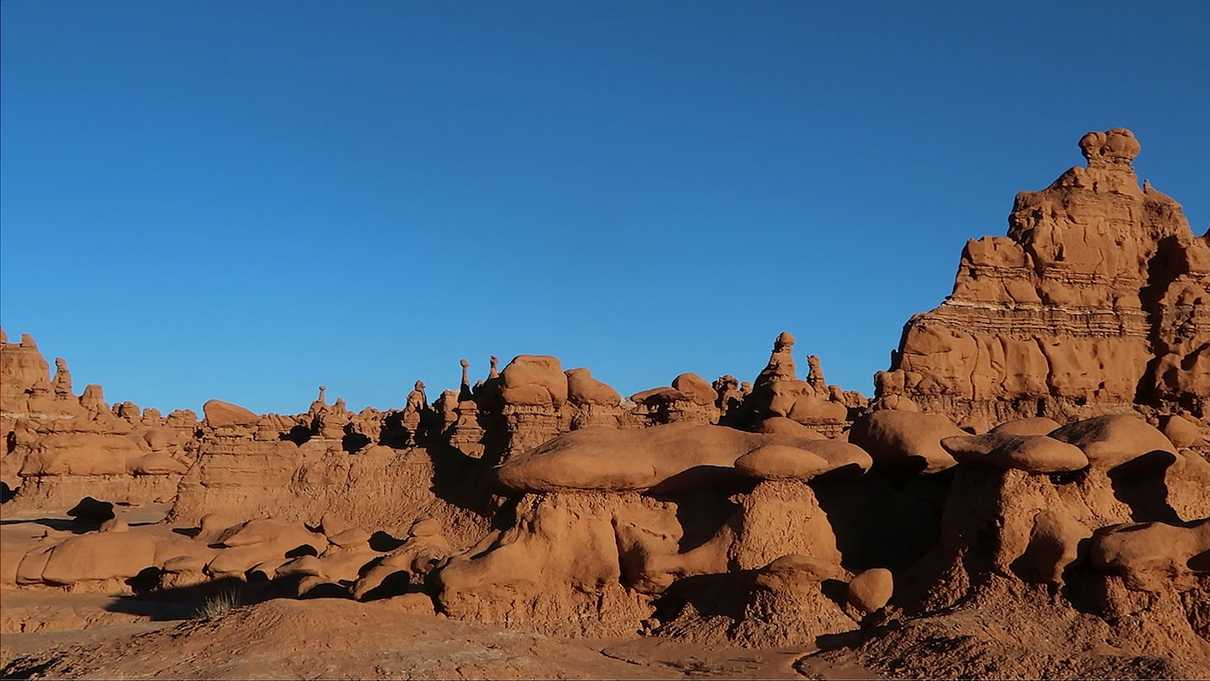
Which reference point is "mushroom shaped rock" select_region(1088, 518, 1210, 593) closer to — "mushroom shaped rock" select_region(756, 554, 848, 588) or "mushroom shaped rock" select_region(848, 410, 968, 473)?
"mushroom shaped rock" select_region(756, 554, 848, 588)

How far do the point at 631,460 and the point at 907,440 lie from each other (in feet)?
12.8

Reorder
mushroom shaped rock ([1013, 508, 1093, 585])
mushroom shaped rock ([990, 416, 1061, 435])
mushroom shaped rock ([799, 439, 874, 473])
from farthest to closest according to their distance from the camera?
1. mushroom shaped rock ([990, 416, 1061, 435])
2. mushroom shaped rock ([799, 439, 874, 473])
3. mushroom shaped rock ([1013, 508, 1093, 585])

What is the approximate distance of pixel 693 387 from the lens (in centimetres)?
2511

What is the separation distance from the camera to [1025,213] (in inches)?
1470

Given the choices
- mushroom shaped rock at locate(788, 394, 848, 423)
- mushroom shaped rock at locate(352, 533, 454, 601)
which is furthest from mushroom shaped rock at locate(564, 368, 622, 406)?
mushroom shaped rock at locate(352, 533, 454, 601)

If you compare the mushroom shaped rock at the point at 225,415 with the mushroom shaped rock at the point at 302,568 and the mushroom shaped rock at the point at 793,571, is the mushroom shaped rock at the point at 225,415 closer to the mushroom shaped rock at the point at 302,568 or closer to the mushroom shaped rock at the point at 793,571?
the mushroom shaped rock at the point at 302,568

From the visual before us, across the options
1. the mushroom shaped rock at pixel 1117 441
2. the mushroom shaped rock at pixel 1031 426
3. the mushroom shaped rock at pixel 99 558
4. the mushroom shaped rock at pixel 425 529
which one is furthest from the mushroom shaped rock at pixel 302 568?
the mushroom shaped rock at pixel 1117 441

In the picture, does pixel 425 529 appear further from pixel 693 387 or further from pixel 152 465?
pixel 152 465

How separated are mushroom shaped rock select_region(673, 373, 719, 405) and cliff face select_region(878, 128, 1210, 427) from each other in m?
9.97

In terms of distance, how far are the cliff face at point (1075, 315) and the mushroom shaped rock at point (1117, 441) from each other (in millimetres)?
20252

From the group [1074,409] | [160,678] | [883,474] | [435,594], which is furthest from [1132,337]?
[160,678]

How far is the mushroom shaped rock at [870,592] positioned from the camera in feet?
40.3

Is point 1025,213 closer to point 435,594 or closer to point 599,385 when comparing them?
point 599,385

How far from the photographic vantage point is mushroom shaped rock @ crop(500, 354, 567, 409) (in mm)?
24141
